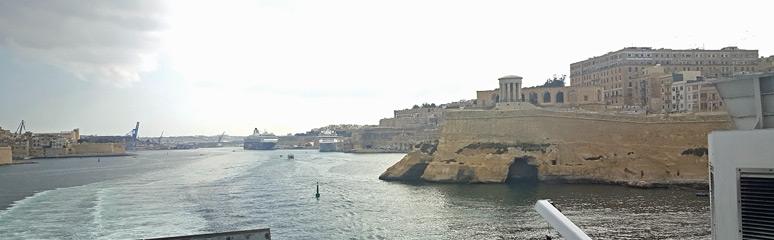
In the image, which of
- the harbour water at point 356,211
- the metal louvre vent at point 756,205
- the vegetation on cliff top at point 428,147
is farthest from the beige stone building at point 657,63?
the metal louvre vent at point 756,205

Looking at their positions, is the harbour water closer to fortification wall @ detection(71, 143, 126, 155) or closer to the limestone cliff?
the limestone cliff

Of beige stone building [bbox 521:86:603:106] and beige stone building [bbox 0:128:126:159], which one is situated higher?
beige stone building [bbox 521:86:603:106]

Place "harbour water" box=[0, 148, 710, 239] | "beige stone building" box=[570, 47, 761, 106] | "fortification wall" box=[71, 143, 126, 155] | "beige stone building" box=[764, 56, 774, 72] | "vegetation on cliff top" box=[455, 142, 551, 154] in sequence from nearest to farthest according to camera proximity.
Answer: "harbour water" box=[0, 148, 710, 239]
"vegetation on cliff top" box=[455, 142, 551, 154]
"beige stone building" box=[764, 56, 774, 72]
"beige stone building" box=[570, 47, 761, 106]
"fortification wall" box=[71, 143, 126, 155]

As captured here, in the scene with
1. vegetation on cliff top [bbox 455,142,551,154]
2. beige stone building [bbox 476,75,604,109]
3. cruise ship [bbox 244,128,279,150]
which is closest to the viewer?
vegetation on cliff top [bbox 455,142,551,154]

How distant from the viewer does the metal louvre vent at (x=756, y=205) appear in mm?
5016

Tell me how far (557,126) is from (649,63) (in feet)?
97.8

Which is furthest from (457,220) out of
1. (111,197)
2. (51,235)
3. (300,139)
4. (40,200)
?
(300,139)

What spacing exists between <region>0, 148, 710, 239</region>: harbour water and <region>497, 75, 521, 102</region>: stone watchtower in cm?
2054

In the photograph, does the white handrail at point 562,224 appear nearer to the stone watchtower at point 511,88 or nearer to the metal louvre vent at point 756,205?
the metal louvre vent at point 756,205

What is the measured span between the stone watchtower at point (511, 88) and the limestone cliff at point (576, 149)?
1487 centimetres

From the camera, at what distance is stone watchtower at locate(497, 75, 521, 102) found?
55.4 m

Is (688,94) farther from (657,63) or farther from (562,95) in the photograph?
(657,63)

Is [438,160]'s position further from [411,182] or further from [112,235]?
[112,235]

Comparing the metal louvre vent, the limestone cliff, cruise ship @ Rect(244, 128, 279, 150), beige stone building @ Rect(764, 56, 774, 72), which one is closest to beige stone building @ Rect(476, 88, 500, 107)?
the limestone cliff
